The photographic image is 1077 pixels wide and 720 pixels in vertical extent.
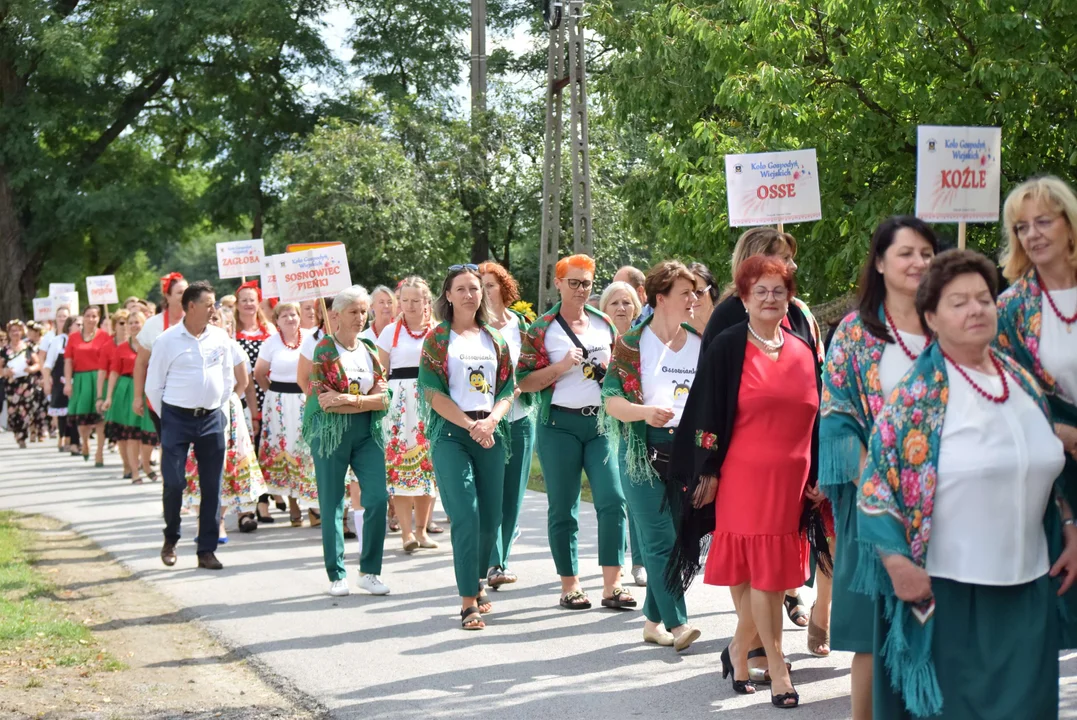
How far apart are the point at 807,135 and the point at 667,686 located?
8042 millimetres

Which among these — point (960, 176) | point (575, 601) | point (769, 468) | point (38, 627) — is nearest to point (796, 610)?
point (575, 601)

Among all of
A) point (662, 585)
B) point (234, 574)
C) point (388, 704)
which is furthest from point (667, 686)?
point (234, 574)

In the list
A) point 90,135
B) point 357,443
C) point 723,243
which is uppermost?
point 90,135

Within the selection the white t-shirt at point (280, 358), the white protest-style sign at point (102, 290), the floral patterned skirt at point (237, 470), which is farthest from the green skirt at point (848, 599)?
the white protest-style sign at point (102, 290)

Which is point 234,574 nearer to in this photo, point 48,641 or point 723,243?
point 48,641

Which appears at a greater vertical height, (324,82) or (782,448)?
(324,82)

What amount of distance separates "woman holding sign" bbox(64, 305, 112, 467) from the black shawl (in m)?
15.3

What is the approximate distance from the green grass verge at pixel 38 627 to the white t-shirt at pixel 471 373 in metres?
2.45

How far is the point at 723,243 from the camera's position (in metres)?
15.7

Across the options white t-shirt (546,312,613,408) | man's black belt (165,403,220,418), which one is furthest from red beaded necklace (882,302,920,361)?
man's black belt (165,403,220,418)

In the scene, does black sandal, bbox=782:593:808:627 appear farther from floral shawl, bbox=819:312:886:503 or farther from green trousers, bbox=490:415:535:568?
floral shawl, bbox=819:312:886:503

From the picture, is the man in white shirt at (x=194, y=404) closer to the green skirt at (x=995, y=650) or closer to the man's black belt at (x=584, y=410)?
the man's black belt at (x=584, y=410)

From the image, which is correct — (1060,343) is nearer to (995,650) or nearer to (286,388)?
(995,650)

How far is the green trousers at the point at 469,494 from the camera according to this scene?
8.16 m
